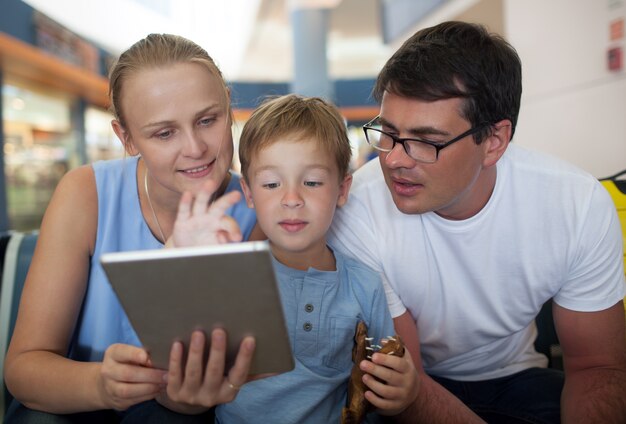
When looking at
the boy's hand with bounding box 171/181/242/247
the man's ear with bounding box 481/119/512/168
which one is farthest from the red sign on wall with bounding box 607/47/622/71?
the boy's hand with bounding box 171/181/242/247

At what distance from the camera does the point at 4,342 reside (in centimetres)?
178

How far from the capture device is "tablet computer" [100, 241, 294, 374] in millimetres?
819

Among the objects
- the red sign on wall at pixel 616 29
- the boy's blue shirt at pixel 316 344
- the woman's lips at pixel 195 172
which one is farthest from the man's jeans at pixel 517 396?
the red sign on wall at pixel 616 29

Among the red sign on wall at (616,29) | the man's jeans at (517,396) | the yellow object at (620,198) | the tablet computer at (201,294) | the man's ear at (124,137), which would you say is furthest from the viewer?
the red sign on wall at (616,29)

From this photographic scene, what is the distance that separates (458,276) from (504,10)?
249 centimetres

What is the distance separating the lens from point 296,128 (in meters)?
1.42

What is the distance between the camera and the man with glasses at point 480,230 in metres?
1.57

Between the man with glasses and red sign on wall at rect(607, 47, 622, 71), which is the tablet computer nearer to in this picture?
the man with glasses

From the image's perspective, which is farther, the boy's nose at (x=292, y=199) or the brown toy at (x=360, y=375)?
the boy's nose at (x=292, y=199)

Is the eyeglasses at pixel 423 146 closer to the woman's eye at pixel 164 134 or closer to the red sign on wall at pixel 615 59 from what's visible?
the woman's eye at pixel 164 134

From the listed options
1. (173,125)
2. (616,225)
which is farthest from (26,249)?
(616,225)

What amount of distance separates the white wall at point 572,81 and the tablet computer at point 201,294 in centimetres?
250

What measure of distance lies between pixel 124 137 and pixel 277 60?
14.9 meters

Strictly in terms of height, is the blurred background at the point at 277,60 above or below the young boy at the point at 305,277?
above
